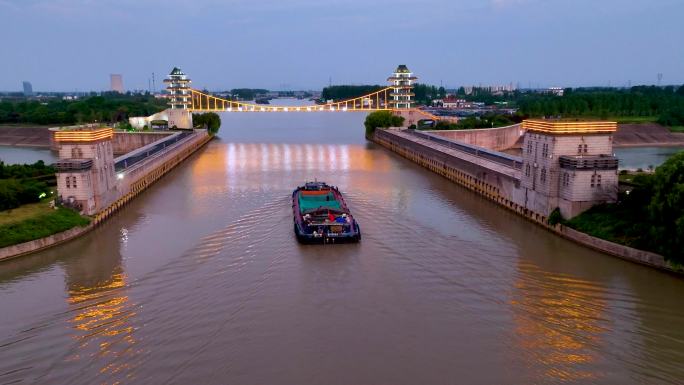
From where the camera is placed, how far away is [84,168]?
90.9 ft

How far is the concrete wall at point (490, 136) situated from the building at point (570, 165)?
121 ft

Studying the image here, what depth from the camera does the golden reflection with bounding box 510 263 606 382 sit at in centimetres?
1444

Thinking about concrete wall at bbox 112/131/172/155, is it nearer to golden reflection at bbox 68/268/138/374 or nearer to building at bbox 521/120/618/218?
golden reflection at bbox 68/268/138/374

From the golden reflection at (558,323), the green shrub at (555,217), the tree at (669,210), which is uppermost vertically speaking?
the tree at (669,210)

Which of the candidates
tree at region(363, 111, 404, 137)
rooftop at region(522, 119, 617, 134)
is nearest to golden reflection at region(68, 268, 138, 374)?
rooftop at region(522, 119, 617, 134)

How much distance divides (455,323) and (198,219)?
58.6 ft

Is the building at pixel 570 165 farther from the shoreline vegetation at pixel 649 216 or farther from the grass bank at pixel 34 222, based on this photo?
the grass bank at pixel 34 222

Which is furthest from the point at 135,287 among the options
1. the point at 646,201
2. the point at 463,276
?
the point at 646,201

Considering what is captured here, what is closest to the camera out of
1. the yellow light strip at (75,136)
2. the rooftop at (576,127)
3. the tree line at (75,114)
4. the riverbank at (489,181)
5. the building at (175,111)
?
the riverbank at (489,181)

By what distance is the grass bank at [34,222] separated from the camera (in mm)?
23547

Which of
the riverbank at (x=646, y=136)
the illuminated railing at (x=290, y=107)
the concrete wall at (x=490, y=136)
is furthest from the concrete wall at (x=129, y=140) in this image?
the riverbank at (x=646, y=136)

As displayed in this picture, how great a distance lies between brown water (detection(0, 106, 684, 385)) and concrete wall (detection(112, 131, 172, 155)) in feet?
137

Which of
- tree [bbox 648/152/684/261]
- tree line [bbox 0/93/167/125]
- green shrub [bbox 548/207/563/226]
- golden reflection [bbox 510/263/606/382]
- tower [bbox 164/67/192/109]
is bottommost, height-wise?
golden reflection [bbox 510/263/606/382]

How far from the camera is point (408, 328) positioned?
645 inches
